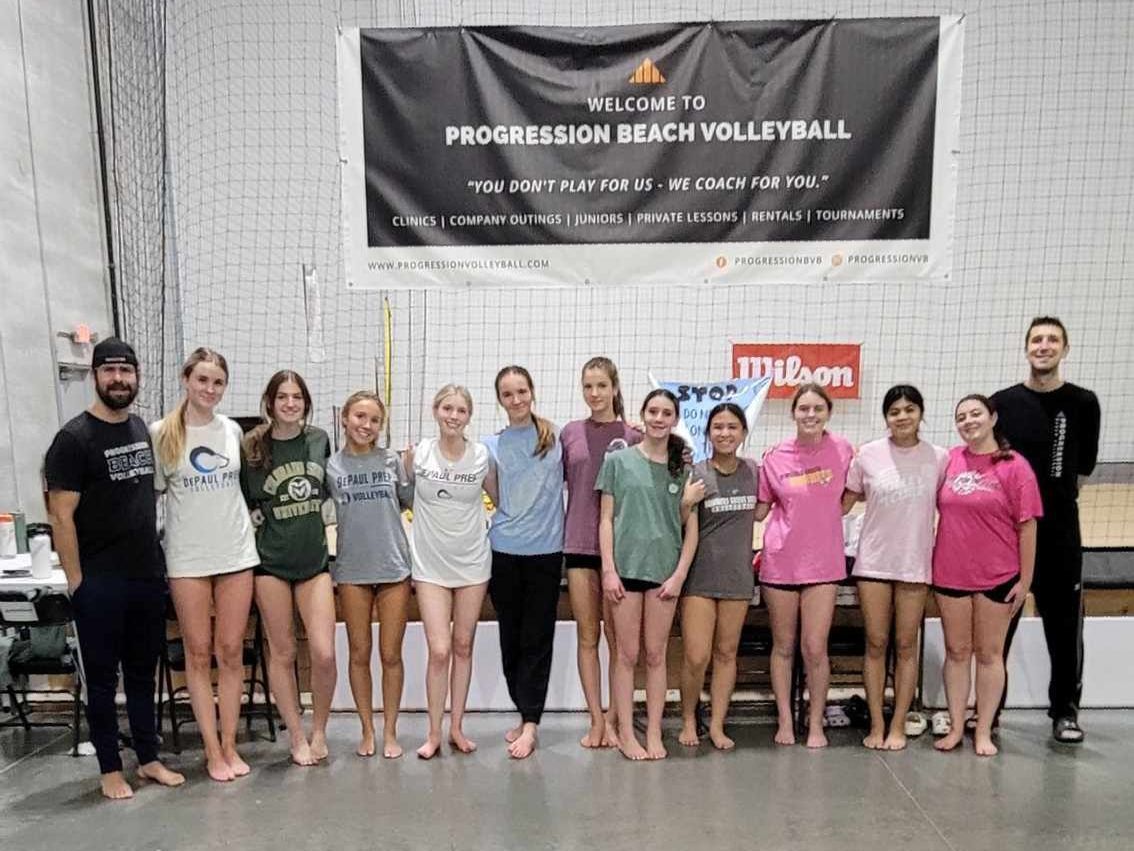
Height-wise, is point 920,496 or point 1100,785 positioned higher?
point 920,496

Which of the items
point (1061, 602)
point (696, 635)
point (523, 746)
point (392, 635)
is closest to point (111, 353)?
point (392, 635)

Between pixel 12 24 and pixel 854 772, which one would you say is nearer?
pixel 854 772

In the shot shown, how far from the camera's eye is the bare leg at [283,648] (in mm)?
2682

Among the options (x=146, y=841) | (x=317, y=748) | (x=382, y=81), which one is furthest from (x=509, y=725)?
(x=382, y=81)

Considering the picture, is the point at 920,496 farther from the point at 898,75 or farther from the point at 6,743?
the point at 6,743

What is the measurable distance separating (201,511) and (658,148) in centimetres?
247

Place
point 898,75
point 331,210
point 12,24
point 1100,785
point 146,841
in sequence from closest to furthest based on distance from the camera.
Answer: point 146,841 → point 1100,785 → point 898,75 → point 12,24 → point 331,210

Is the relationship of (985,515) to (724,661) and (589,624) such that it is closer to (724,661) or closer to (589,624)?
(724,661)

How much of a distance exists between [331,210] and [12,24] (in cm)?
213

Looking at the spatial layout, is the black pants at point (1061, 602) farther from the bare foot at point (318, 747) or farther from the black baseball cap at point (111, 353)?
the black baseball cap at point (111, 353)

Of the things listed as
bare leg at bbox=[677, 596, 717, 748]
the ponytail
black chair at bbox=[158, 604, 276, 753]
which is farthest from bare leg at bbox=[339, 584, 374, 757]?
bare leg at bbox=[677, 596, 717, 748]

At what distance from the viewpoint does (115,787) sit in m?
2.62

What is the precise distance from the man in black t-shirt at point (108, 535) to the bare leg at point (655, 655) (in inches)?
69.0

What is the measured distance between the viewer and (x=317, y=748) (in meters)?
2.87
